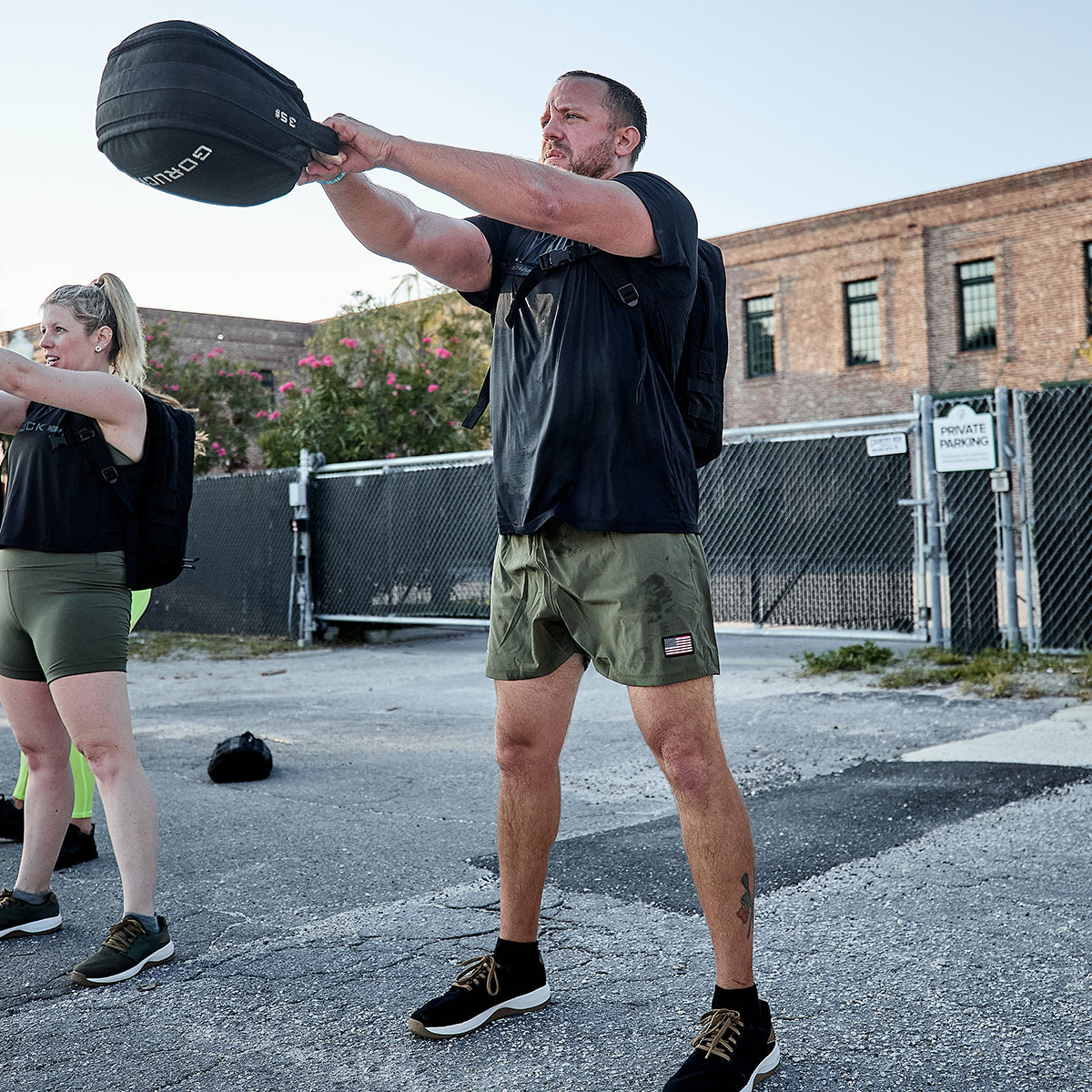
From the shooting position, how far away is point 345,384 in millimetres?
14586

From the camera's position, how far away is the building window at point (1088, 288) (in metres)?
25.1

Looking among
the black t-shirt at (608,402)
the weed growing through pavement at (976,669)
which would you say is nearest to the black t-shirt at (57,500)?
the black t-shirt at (608,402)

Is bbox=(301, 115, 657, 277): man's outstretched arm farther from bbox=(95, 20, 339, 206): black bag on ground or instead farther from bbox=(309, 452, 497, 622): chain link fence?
bbox=(309, 452, 497, 622): chain link fence

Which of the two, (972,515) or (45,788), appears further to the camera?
(972,515)

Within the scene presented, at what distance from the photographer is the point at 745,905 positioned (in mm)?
2494

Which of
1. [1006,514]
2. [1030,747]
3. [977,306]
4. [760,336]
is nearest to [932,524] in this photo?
[1006,514]

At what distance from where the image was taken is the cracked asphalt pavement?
101 inches

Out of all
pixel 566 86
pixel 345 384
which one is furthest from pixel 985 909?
pixel 345 384

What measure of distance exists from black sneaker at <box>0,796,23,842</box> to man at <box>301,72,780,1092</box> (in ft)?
8.45

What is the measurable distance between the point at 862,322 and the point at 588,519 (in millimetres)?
27681

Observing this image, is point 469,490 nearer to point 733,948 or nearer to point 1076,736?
point 1076,736

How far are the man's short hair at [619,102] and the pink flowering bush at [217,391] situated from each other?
1880 centimetres

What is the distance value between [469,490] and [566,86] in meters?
9.14

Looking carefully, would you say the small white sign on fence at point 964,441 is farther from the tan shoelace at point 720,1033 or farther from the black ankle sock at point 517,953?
the tan shoelace at point 720,1033
